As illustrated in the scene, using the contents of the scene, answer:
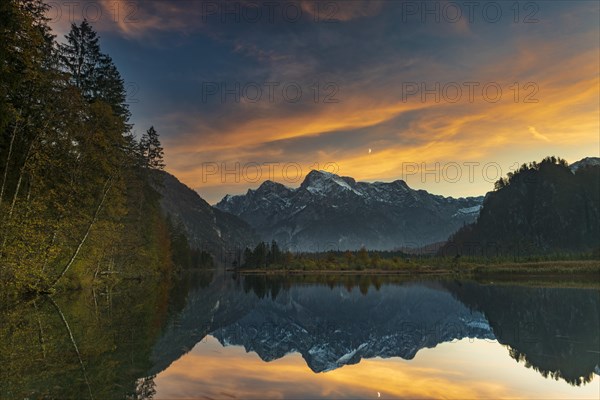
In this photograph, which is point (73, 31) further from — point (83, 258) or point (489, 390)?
point (489, 390)

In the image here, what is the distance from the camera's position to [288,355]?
1764 centimetres

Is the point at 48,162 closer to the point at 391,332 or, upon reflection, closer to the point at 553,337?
the point at 391,332

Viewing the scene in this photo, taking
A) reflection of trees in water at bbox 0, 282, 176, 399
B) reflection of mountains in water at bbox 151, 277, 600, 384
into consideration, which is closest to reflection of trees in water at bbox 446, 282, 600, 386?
reflection of mountains in water at bbox 151, 277, 600, 384

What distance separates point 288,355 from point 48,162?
985 inches

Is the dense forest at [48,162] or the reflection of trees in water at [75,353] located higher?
the dense forest at [48,162]

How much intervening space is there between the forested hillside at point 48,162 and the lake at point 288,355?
4946 millimetres

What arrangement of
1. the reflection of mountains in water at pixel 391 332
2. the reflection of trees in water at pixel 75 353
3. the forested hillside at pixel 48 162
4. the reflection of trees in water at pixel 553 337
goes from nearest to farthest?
1. the reflection of trees in water at pixel 75 353
2. the reflection of trees in water at pixel 553 337
3. the reflection of mountains in water at pixel 391 332
4. the forested hillside at pixel 48 162

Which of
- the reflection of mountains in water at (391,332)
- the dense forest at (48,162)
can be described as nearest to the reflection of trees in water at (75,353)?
the reflection of mountains in water at (391,332)

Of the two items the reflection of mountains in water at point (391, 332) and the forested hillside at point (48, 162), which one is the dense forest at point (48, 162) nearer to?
the forested hillside at point (48, 162)

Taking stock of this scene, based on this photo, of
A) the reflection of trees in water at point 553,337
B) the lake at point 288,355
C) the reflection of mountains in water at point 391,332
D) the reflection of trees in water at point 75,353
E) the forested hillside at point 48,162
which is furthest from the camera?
the forested hillside at point 48,162

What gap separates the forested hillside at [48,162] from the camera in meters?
26.5

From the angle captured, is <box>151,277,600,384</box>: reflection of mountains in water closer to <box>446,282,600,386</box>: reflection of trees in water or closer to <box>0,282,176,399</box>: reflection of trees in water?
<box>446,282,600,386</box>: reflection of trees in water

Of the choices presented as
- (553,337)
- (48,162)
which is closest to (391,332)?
(553,337)

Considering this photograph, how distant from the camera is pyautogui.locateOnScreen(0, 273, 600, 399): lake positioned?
11.8m
